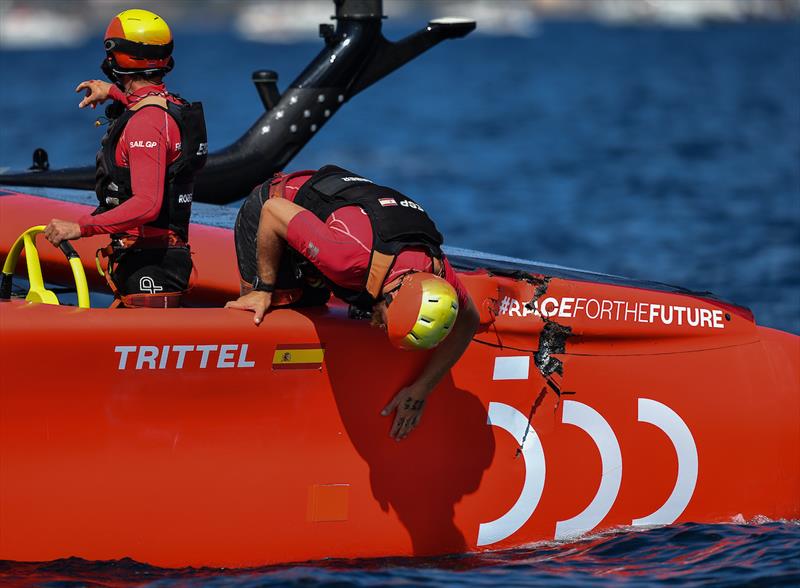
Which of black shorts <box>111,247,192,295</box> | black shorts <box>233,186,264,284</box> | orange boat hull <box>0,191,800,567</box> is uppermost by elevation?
black shorts <box>233,186,264,284</box>

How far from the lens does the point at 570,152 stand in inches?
1113

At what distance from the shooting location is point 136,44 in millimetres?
5418

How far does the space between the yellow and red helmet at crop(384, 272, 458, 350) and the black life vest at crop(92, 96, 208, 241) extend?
1.10 meters

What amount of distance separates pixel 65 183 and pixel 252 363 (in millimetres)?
3281

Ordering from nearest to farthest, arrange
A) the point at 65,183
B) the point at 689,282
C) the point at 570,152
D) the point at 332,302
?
the point at 332,302
the point at 65,183
the point at 689,282
the point at 570,152

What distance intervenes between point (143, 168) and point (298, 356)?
997 millimetres

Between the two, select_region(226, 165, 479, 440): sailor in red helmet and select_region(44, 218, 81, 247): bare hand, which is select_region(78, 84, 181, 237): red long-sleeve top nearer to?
select_region(44, 218, 81, 247): bare hand

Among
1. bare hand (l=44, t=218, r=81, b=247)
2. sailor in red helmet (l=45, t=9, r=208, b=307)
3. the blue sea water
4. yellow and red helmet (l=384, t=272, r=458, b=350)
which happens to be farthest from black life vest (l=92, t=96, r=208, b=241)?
the blue sea water

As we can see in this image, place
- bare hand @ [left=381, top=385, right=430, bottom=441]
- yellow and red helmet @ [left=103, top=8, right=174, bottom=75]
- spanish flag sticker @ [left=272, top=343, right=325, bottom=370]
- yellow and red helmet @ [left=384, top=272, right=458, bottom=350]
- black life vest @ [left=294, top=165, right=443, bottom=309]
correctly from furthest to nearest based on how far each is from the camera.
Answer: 1. bare hand @ [left=381, top=385, right=430, bottom=441]
2. spanish flag sticker @ [left=272, top=343, right=325, bottom=370]
3. yellow and red helmet @ [left=103, top=8, right=174, bottom=75]
4. black life vest @ [left=294, top=165, right=443, bottom=309]
5. yellow and red helmet @ [left=384, top=272, right=458, bottom=350]

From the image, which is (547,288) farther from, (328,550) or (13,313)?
(13,313)

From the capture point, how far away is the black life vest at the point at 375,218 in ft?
17.0

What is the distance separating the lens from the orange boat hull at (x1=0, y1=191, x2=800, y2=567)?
5301 mm

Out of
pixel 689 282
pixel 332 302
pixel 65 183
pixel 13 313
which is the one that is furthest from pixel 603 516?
pixel 689 282

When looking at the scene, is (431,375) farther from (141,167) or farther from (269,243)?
(141,167)
